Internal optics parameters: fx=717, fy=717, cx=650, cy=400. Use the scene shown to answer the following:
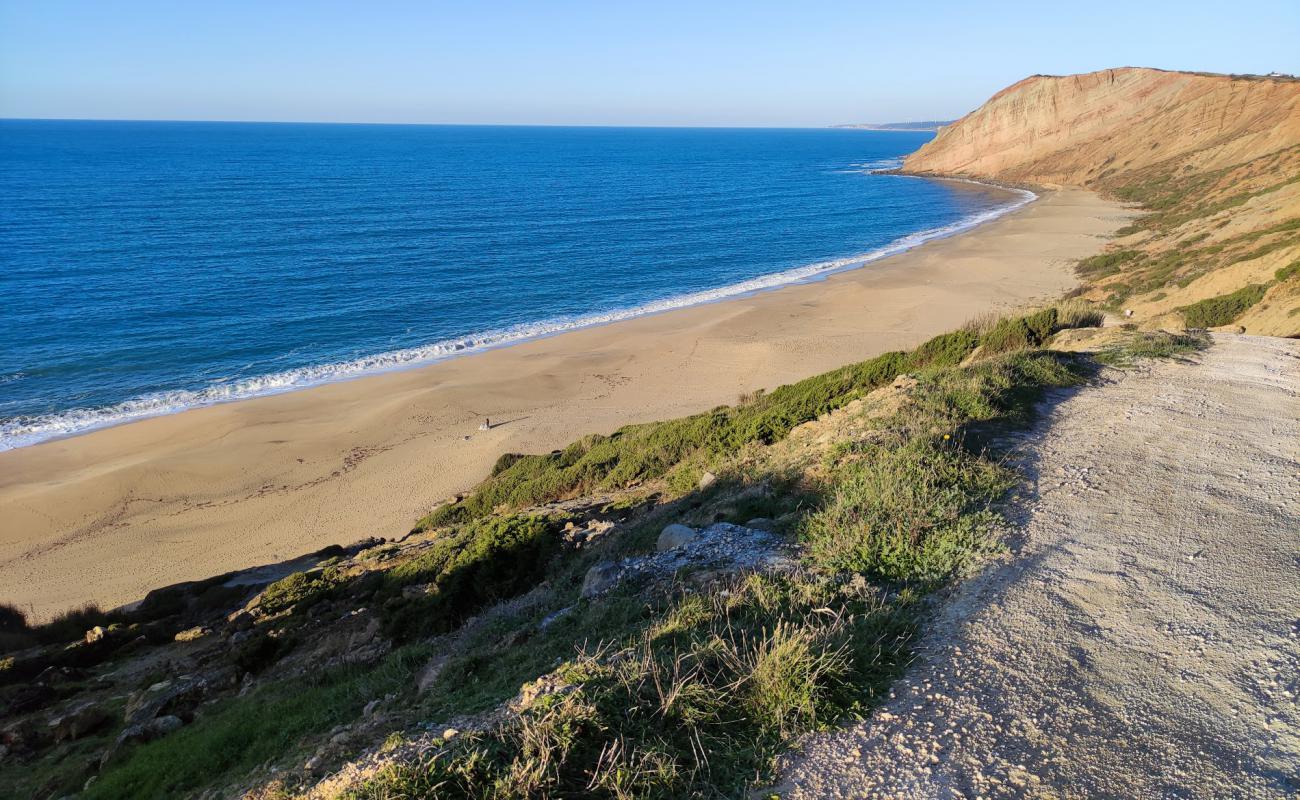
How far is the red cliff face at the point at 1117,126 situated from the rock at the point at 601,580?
56863 mm

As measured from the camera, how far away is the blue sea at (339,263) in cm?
2739

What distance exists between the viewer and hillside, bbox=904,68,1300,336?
850 inches

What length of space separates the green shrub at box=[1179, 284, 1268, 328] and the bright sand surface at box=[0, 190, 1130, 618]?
31.6 ft

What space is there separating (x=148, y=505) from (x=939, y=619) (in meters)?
19.7

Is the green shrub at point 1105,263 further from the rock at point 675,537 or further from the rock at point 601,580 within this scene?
the rock at point 601,580

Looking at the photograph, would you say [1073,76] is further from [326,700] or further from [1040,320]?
[326,700]

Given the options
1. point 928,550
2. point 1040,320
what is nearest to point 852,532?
point 928,550

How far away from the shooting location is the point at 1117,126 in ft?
234

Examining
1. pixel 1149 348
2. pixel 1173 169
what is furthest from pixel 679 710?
pixel 1173 169

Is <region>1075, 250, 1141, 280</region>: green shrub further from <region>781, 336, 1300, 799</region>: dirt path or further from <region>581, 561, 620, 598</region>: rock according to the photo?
<region>581, 561, 620, 598</region>: rock

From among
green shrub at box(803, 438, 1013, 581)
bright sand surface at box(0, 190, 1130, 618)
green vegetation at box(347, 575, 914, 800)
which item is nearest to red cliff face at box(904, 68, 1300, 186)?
bright sand surface at box(0, 190, 1130, 618)

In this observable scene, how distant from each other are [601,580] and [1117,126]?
84.6m

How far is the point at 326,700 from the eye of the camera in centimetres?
704

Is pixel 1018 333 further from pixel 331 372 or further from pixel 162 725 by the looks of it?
pixel 331 372
